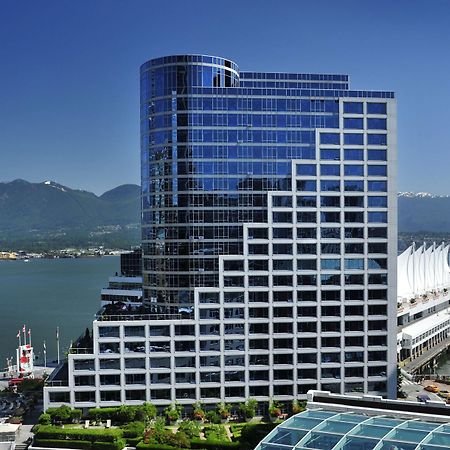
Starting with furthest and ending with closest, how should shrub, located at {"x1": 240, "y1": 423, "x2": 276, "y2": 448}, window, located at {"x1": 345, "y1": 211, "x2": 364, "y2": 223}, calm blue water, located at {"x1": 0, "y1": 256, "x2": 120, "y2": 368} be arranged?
calm blue water, located at {"x1": 0, "y1": 256, "x2": 120, "y2": 368}
window, located at {"x1": 345, "y1": 211, "x2": 364, "y2": 223}
shrub, located at {"x1": 240, "y1": 423, "x2": 276, "y2": 448}

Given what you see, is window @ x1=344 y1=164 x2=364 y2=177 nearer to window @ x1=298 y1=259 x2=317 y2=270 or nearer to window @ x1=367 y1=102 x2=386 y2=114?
window @ x1=367 y1=102 x2=386 y2=114

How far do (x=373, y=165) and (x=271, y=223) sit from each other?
10.1 meters

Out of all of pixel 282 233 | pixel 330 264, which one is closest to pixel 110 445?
pixel 282 233

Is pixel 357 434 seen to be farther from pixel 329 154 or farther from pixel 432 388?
pixel 432 388

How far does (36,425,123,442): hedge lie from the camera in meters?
44.2

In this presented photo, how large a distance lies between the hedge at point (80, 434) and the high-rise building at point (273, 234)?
7.64 metres

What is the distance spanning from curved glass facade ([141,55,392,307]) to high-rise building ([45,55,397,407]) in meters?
0.09

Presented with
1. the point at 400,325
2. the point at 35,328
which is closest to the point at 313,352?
the point at 400,325

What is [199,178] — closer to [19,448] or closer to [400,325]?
[19,448]

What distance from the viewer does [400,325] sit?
82.2 metres

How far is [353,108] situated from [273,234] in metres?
12.8

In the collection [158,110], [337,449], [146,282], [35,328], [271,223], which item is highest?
[158,110]

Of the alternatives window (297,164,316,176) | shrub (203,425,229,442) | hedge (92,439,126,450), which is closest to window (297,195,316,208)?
window (297,164,316,176)

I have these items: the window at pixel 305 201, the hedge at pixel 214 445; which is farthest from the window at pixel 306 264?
the hedge at pixel 214 445
